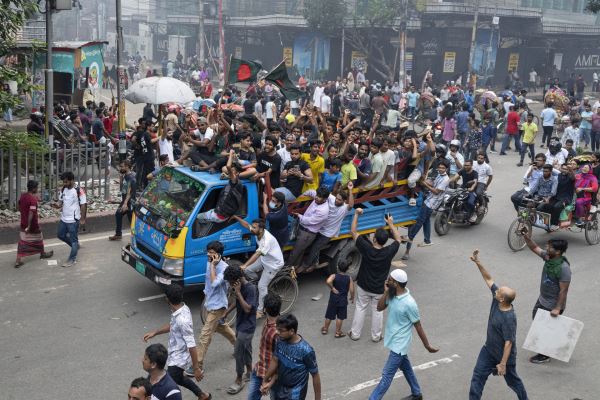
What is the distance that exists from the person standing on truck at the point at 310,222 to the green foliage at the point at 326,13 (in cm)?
2927

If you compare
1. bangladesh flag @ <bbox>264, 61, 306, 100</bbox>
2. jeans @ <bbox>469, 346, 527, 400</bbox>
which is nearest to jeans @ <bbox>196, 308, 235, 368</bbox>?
jeans @ <bbox>469, 346, 527, 400</bbox>

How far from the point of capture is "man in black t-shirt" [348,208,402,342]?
329 inches

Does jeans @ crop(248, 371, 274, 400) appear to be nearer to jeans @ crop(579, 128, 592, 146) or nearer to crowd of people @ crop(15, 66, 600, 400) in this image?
crowd of people @ crop(15, 66, 600, 400)

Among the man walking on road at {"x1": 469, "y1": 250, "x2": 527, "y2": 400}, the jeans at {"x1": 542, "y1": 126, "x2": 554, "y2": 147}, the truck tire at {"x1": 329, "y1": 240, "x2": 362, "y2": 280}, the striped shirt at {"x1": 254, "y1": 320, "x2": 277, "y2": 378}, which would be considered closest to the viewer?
the striped shirt at {"x1": 254, "y1": 320, "x2": 277, "y2": 378}

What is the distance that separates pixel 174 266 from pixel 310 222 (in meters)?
1.97

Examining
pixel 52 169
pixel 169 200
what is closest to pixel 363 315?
pixel 169 200

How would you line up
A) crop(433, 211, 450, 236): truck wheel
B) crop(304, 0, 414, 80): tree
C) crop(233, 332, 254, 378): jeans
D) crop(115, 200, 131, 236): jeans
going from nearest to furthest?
1. crop(233, 332, 254, 378): jeans
2. crop(115, 200, 131, 236): jeans
3. crop(433, 211, 450, 236): truck wheel
4. crop(304, 0, 414, 80): tree

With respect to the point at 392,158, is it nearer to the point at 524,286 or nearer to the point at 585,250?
the point at 524,286

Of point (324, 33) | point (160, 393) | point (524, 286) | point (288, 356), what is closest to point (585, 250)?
point (524, 286)

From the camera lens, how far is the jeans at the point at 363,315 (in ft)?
28.3

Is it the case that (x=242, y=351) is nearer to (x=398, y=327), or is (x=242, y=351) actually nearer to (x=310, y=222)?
(x=398, y=327)

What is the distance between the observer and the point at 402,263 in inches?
454

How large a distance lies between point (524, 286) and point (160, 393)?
688 cm

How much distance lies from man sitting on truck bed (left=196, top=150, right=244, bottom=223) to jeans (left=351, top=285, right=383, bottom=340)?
190cm
